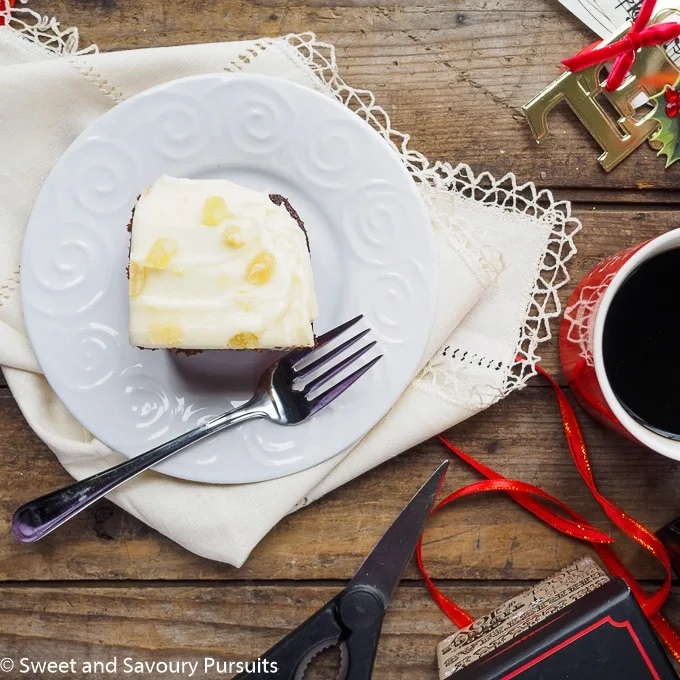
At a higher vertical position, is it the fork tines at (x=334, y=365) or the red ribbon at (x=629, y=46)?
the red ribbon at (x=629, y=46)

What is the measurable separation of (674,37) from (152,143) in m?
0.94

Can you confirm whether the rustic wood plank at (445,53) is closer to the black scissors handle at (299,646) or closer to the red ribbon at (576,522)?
the red ribbon at (576,522)

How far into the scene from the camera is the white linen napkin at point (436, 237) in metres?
1.21

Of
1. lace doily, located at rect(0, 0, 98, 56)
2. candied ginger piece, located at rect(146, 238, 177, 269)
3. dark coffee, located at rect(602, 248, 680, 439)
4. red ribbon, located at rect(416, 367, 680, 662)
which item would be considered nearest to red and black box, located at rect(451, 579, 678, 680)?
red ribbon, located at rect(416, 367, 680, 662)

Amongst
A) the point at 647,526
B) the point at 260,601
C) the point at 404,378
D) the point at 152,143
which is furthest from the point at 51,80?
the point at 647,526

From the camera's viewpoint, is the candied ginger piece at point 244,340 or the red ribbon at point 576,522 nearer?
the candied ginger piece at point 244,340

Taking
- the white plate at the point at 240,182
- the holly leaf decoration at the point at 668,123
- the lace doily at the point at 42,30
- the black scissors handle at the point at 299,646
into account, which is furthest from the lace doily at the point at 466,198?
the black scissors handle at the point at 299,646

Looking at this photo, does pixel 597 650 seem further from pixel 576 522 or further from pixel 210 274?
pixel 210 274

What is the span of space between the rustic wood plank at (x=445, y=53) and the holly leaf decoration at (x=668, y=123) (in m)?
0.02

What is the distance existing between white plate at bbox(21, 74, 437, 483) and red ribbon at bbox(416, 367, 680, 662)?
0.28m

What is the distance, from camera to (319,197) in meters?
1.21

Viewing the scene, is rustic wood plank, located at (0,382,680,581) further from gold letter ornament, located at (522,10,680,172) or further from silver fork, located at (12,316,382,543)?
gold letter ornament, located at (522,10,680,172)

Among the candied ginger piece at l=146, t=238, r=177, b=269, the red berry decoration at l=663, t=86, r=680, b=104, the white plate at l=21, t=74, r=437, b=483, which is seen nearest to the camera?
the candied ginger piece at l=146, t=238, r=177, b=269

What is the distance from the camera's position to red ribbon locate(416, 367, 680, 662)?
4.19 ft
